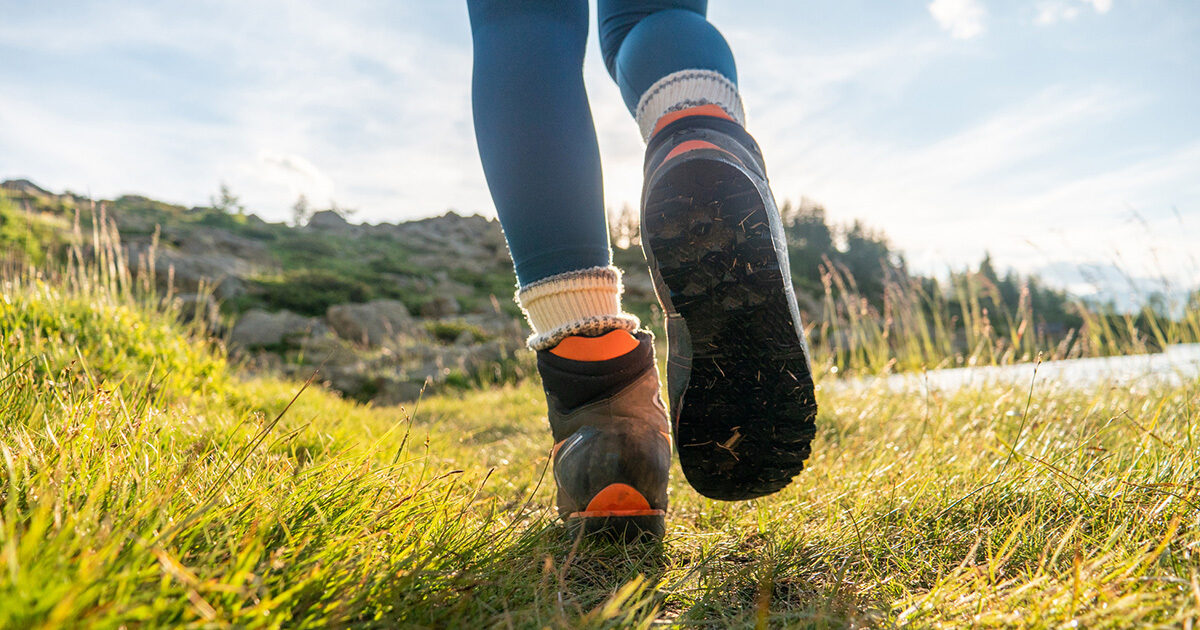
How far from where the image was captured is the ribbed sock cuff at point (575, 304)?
3.41 feet

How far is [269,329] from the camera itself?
1261 cm

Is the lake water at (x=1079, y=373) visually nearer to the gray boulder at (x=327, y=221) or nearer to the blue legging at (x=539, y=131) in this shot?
the blue legging at (x=539, y=131)

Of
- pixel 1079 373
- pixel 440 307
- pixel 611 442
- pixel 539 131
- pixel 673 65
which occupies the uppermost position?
pixel 673 65

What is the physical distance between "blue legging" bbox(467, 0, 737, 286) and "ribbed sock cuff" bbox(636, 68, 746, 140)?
27mm

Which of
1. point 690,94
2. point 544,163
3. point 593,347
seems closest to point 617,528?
point 593,347

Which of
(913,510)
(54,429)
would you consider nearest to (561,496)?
(913,510)

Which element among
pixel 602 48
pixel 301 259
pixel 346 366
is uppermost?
pixel 301 259

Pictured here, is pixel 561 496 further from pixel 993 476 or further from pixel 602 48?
pixel 602 48

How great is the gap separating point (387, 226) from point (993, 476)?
175 ft

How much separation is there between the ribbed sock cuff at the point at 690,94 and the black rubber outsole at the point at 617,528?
0.67 meters

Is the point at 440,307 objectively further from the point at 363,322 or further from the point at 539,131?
the point at 539,131

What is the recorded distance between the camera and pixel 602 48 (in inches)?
58.4

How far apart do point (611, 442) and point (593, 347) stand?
164 millimetres

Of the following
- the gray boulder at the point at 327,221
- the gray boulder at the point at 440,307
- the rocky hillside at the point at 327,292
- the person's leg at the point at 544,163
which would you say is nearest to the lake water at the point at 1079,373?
the person's leg at the point at 544,163
